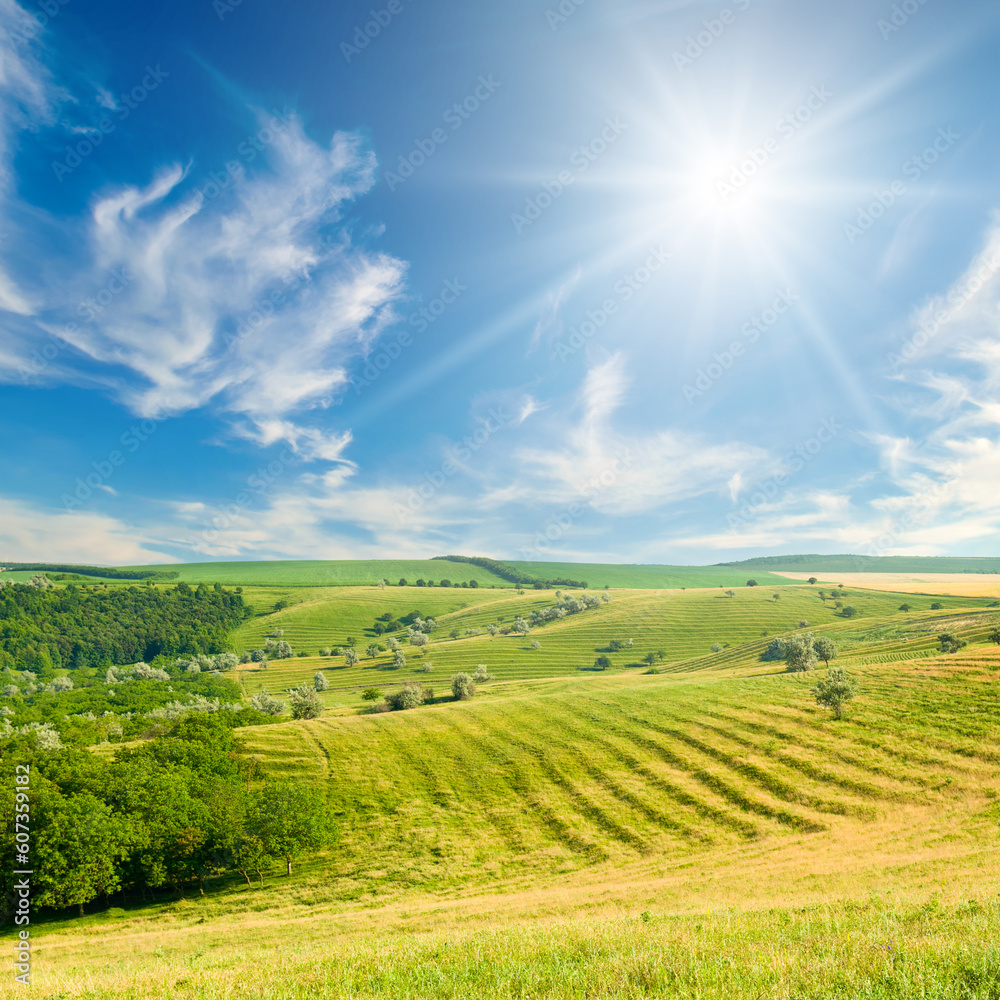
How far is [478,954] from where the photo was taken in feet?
40.6

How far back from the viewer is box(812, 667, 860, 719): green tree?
195 feet

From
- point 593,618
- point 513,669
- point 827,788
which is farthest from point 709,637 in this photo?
point 827,788

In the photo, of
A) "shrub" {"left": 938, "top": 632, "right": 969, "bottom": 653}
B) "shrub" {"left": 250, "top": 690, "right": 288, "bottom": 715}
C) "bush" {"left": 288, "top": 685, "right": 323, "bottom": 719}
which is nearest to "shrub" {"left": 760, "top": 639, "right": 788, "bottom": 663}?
"shrub" {"left": 938, "top": 632, "right": 969, "bottom": 653}

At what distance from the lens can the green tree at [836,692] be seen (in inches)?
2336

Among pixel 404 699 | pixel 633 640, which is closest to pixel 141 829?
pixel 404 699

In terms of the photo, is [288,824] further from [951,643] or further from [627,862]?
[951,643]

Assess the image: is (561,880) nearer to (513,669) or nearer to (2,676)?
(513,669)

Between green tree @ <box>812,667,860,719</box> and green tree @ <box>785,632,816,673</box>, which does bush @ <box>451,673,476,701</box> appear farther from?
green tree @ <box>812,667,860,719</box>

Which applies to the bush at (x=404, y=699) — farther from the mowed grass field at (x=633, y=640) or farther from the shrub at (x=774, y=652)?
the shrub at (x=774, y=652)

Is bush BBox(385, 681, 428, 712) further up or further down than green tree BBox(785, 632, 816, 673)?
further down

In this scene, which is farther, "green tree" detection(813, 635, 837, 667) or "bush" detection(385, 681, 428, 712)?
"bush" detection(385, 681, 428, 712)

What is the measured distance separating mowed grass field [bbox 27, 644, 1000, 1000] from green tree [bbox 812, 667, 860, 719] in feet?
6.12

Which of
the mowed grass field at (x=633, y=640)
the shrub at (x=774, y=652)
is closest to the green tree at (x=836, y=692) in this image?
the shrub at (x=774, y=652)

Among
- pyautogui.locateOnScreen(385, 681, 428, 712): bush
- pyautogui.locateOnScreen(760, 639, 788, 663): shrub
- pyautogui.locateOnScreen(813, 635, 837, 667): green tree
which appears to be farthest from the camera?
pyautogui.locateOnScreen(760, 639, 788, 663): shrub
